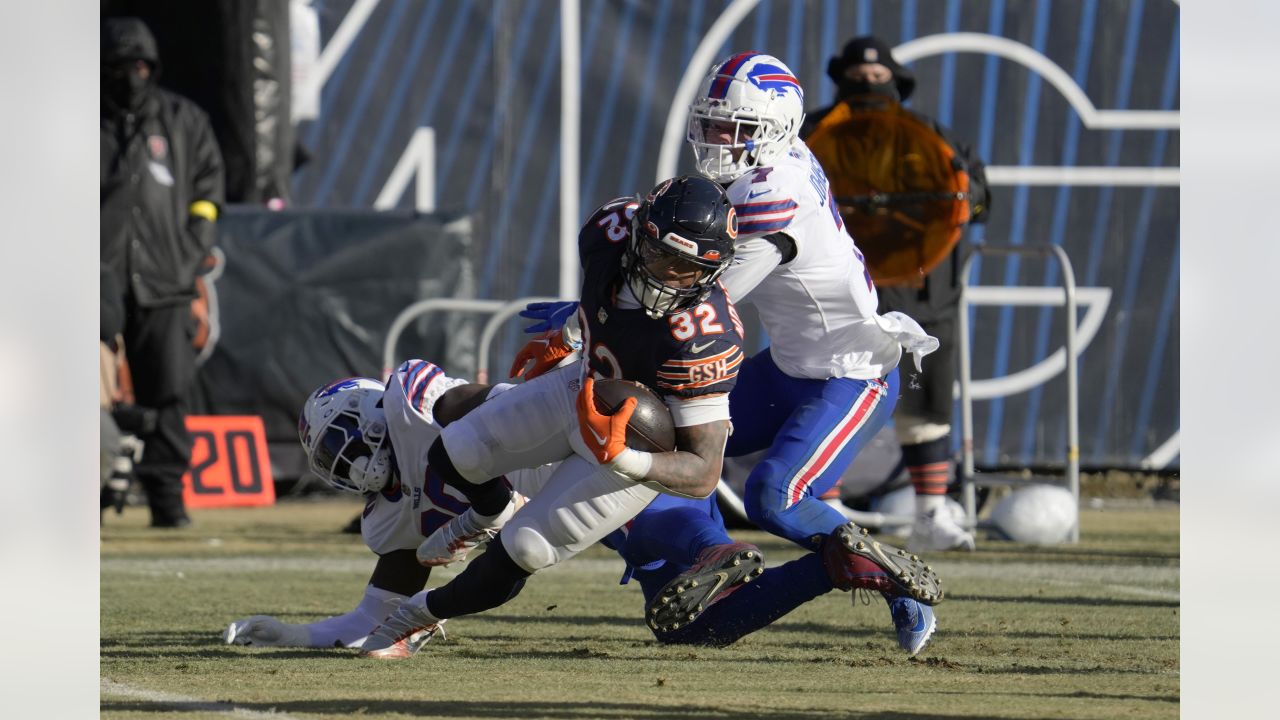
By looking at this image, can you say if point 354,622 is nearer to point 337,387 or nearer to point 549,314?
point 337,387

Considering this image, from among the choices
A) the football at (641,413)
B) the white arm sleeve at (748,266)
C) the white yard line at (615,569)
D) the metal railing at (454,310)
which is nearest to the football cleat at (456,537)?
the football at (641,413)

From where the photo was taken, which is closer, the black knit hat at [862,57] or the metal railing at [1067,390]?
the black knit hat at [862,57]

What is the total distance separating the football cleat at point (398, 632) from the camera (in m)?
4.77

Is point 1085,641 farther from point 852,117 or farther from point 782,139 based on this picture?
point 852,117

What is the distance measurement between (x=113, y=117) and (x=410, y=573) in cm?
484

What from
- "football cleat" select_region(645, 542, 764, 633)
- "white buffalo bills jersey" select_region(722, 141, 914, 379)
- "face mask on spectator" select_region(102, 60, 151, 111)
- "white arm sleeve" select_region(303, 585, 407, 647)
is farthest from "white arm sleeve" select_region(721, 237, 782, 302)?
"face mask on spectator" select_region(102, 60, 151, 111)

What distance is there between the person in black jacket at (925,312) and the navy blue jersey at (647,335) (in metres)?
3.29

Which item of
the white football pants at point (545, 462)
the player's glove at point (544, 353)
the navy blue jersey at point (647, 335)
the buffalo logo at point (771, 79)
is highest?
the buffalo logo at point (771, 79)

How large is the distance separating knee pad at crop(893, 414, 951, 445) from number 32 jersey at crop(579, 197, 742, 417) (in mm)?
3479

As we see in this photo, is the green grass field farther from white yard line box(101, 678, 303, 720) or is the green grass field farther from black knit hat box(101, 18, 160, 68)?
black knit hat box(101, 18, 160, 68)

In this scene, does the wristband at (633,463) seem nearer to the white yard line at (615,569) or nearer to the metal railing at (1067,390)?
the white yard line at (615,569)

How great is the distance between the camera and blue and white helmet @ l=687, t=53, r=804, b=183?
16.9 feet
